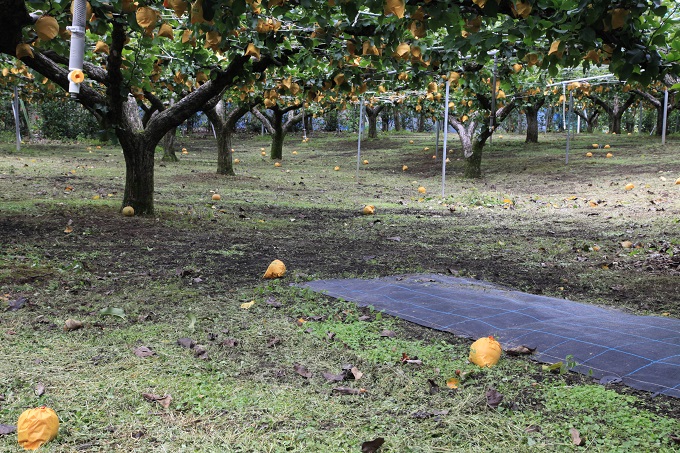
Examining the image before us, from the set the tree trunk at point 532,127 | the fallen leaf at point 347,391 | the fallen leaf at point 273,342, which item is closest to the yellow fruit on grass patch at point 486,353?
the fallen leaf at point 347,391

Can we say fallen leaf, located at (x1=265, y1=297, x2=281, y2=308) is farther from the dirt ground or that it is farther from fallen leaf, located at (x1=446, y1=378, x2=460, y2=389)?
fallen leaf, located at (x1=446, y1=378, x2=460, y2=389)

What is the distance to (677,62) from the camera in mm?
4543

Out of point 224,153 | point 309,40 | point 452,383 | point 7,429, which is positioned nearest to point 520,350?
point 452,383

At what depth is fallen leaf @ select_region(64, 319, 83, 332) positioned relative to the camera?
3.49 m

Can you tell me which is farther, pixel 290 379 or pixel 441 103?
pixel 441 103

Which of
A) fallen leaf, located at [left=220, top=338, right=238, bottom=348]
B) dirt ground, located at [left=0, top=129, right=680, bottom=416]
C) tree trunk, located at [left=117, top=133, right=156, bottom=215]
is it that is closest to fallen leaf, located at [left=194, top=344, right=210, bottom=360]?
fallen leaf, located at [left=220, top=338, right=238, bottom=348]

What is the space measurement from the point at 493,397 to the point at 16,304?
308cm

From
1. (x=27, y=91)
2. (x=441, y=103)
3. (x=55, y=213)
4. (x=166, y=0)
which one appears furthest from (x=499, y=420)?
(x=27, y=91)

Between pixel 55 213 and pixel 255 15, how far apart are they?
383 centimetres

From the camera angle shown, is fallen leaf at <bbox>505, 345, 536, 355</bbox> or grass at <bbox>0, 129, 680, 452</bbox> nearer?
grass at <bbox>0, 129, 680, 452</bbox>

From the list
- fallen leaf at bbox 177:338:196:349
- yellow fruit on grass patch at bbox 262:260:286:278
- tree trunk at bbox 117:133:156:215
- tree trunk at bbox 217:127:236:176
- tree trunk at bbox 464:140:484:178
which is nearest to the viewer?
fallen leaf at bbox 177:338:196:349

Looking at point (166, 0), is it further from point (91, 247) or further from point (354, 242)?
point (354, 242)

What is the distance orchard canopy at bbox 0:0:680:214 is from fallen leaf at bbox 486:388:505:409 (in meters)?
2.05

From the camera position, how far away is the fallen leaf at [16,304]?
3.85m
